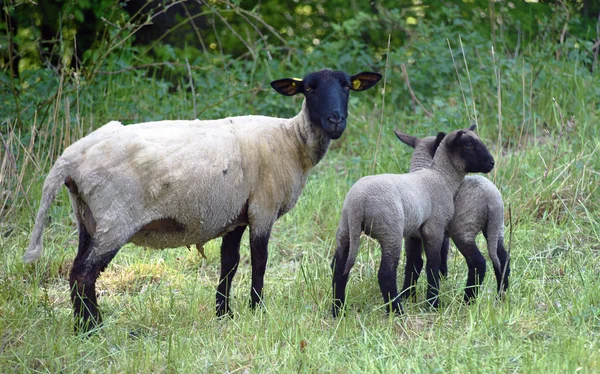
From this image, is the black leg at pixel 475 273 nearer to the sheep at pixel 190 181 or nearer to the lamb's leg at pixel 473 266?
the lamb's leg at pixel 473 266

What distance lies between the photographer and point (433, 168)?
5723 mm

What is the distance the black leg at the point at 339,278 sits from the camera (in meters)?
5.42

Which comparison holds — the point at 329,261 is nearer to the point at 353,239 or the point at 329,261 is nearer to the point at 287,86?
the point at 353,239

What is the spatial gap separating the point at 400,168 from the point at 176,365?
393 centimetres

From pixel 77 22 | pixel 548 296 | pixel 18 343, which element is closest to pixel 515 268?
pixel 548 296

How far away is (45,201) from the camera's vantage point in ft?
16.6

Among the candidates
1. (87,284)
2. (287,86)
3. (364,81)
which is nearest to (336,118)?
(287,86)

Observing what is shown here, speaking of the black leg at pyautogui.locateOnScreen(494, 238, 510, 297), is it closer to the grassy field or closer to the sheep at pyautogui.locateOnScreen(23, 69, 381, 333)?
the grassy field

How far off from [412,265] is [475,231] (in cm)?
51

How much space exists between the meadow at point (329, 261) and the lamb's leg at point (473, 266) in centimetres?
9

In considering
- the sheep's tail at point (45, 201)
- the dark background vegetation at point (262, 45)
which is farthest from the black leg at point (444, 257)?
the dark background vegetation at point (262, 45)

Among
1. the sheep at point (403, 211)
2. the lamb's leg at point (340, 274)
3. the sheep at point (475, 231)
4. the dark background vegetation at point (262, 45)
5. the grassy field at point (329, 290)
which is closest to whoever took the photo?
the grassy field at point (329, 290)

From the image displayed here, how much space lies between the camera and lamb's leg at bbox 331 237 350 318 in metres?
5.41

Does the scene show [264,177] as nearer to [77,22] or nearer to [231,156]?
[231,156]
